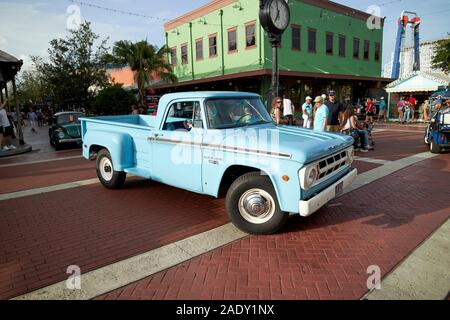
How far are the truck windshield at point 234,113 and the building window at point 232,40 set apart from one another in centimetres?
1936

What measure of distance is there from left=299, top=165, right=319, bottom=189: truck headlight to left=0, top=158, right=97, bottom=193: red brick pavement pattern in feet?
19.3

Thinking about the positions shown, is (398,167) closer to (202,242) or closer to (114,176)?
(202,242)

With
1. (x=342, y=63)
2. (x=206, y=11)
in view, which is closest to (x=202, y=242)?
(x=206, y=11)

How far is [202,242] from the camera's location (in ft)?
13.3

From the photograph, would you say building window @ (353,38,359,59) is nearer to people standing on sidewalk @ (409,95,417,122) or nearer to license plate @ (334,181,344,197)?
people standing on sidewalk @ (409,95,417,122)

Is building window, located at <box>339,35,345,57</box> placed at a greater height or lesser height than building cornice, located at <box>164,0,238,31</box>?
lesser

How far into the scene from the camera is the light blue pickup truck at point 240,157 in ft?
12.5

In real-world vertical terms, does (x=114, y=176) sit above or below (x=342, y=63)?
below

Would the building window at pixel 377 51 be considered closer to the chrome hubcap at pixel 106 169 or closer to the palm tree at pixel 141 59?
the palm tree at pixel 141 59

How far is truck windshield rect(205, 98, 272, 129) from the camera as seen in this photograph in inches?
183

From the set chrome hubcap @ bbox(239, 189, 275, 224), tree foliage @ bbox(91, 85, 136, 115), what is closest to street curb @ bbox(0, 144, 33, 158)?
tree foliage @ bbox(91, 85, 136, 115)
